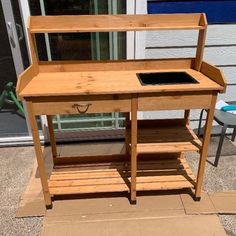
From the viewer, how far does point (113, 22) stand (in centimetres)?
196

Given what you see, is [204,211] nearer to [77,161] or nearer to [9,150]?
[77,161]

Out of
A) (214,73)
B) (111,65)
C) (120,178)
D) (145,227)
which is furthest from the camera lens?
(120,178)

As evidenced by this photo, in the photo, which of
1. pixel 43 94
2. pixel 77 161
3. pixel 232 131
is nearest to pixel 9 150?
pixel 77 161

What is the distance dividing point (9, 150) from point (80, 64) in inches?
56.4

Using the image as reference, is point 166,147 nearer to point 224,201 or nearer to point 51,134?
point 224,201

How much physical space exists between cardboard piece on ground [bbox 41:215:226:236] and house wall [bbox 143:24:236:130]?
1.53 m

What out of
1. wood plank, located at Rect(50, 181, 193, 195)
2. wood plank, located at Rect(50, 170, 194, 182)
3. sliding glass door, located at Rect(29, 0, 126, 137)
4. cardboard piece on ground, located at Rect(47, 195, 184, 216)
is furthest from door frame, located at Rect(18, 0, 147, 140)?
cardboard piece on ground, located at Rect(47, 195, 184, 216)

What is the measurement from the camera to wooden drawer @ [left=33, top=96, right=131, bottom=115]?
5.54 ft

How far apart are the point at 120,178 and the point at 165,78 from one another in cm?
89

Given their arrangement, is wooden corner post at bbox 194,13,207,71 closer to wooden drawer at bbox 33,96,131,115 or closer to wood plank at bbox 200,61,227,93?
wood plank at bbox 200,61,227,93

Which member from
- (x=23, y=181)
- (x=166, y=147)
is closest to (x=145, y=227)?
(x=166, y=147)

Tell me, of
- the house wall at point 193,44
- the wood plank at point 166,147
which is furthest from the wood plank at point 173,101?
the house wall at point 193,44

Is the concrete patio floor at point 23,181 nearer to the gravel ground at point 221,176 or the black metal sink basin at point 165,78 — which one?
the gravel ground at point 221,176

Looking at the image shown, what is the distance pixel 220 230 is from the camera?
1.92 meters
